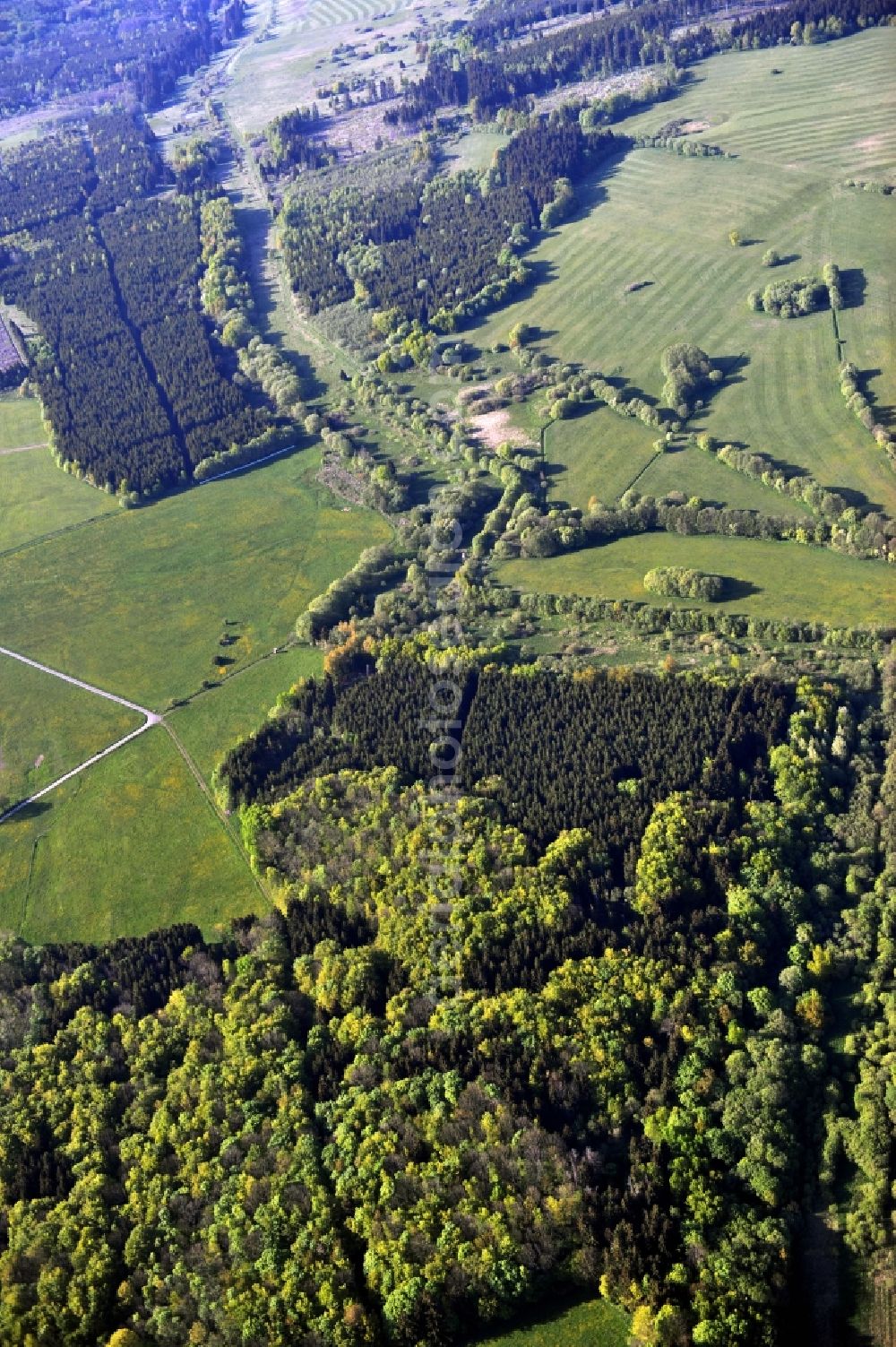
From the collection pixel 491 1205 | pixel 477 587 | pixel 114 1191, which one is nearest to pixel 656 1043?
pixel 491 1205

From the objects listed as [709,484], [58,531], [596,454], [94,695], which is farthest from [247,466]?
[709,484]

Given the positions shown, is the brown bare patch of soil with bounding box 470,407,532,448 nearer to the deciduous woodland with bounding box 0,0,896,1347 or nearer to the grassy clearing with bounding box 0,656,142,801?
the deciduous woodland with bounding box 0,0,896,1347

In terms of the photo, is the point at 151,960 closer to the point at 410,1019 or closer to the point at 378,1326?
the point at 410,1019

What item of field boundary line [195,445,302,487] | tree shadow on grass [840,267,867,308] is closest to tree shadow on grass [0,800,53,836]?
field boundary line [195,445,302,487]

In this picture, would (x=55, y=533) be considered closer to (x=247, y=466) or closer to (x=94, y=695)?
(x=247, y=466)

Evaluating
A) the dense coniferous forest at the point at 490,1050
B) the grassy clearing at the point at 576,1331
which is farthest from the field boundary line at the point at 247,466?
the grassy clearing at the point at 576,1331

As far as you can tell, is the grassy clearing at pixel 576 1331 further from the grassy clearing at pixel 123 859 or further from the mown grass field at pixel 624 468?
the mown grass field at pixel 624 468

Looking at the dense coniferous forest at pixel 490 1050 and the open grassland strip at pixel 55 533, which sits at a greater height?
the open grassland strip at pixel 55 533
